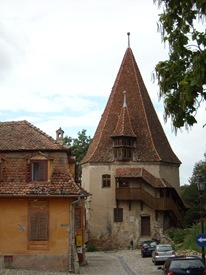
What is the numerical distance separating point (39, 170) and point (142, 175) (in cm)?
2311

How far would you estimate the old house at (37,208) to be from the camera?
23.0 m

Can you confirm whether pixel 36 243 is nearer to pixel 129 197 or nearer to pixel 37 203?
pixel 37 203

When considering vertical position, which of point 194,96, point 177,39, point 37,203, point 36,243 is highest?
point 177,39

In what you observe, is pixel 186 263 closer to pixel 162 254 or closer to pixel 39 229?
pixel 39 229

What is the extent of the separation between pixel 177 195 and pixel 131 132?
25.5 feet

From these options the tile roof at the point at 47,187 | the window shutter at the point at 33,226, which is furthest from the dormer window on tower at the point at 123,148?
the window shutter at the point at 33,226

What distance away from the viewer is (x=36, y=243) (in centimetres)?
2331

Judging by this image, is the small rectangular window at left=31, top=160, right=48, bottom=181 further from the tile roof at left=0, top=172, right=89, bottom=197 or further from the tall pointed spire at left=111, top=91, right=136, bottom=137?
the tall pointed spire at left=111, top=91, right=136, bottom=137

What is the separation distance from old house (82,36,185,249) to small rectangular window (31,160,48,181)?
887 inches

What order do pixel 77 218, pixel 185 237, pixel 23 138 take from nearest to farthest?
pixel 23 138, pixel 77 218, pixel 185 237

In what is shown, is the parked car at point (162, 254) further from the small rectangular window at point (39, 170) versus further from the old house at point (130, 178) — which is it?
the old house at point (130, 178)

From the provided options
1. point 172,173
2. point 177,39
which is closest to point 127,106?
point 172,173

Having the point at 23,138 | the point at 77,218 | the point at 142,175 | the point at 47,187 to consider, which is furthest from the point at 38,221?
the point at 142,175

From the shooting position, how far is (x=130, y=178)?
4659cm
